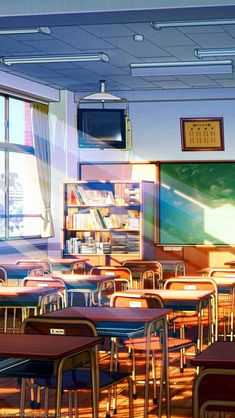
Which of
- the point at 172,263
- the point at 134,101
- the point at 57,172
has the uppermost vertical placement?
the point at 134,101

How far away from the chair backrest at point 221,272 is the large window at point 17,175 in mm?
4373

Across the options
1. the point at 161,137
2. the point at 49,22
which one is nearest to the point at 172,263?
the point at 161,137

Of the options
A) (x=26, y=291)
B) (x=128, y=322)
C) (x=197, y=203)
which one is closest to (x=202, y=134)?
(x=197, y=203)

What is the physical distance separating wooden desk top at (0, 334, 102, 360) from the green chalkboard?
32.1 ft

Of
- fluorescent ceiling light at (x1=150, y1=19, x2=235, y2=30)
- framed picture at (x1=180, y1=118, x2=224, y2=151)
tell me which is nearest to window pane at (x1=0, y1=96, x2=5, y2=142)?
framed picture at (x1=180, y1=118, x2=224, y2=151)

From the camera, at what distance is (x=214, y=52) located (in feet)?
37.2

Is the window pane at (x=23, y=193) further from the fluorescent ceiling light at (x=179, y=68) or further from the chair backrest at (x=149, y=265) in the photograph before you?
the chair backrest at (x=149, y=265)

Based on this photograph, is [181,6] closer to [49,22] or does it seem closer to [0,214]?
[49,22]

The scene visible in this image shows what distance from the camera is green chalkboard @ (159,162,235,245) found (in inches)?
572

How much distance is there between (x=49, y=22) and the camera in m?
7.60

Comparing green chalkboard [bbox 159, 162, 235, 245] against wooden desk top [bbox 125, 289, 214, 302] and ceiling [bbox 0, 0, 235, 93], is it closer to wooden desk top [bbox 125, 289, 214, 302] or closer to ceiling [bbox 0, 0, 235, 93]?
ceiling [bbox 0, 0, 235, 93]

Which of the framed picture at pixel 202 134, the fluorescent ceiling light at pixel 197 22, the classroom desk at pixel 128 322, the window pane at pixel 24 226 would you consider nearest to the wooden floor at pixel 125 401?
the classroom desk at pixel 128 322

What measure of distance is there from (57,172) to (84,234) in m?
1.15

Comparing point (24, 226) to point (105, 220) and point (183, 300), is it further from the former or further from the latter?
point (183, 300)
